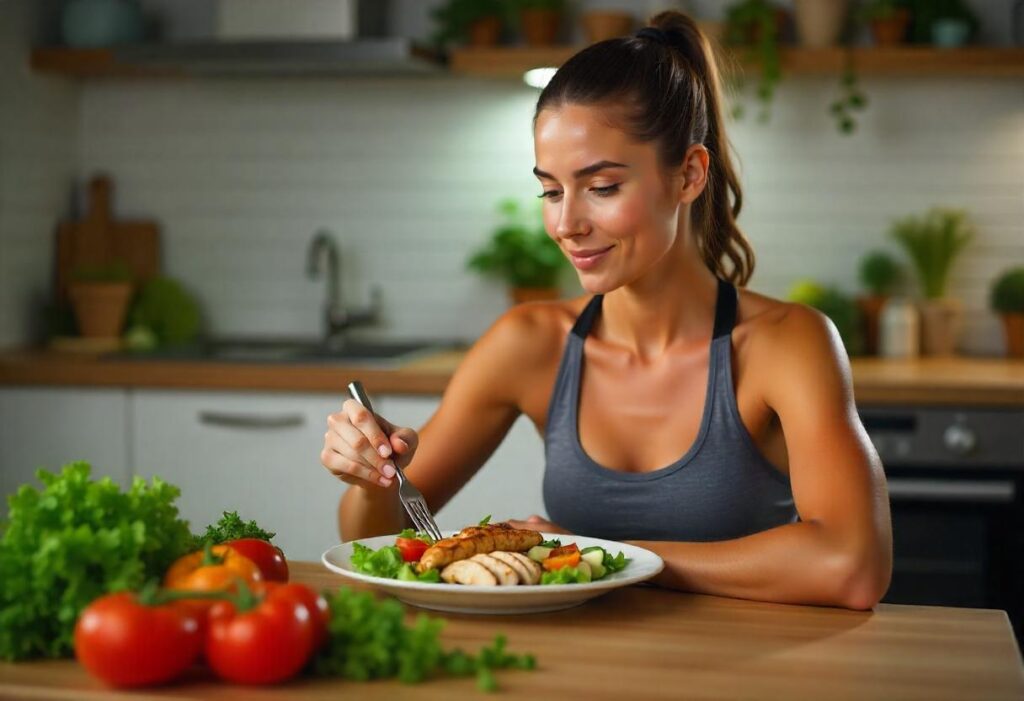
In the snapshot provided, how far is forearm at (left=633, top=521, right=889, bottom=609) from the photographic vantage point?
5.31 ft

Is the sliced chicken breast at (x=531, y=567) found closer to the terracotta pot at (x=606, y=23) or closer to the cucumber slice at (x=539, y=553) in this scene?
the cucumber slice at (x=539, y=553)

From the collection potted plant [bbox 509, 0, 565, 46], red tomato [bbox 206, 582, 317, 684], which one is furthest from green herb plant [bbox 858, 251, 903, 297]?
red tomato [bbox 206, 582, 317, 684]

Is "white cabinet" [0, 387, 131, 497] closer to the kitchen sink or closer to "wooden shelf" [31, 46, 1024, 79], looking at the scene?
the kitchen sink

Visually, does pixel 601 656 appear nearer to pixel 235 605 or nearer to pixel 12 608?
pixel 235 605

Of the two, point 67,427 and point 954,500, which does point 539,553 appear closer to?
point 954,500

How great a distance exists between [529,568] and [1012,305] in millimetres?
2776

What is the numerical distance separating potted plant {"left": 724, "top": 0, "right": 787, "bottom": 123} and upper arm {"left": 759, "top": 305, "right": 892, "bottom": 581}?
69.5 inches

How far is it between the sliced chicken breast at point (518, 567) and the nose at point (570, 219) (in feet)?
1.69

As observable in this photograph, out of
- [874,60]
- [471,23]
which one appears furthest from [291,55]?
[874,60]

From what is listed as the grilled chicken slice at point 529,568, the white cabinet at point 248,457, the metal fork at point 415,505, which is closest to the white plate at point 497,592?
the grilled chicken slice at point 529,568

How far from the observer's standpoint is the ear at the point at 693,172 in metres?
2.00

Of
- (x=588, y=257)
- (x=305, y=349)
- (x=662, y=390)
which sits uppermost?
(x=588, y=257)

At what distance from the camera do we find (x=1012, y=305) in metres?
3.85

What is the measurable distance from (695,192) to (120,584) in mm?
1092
